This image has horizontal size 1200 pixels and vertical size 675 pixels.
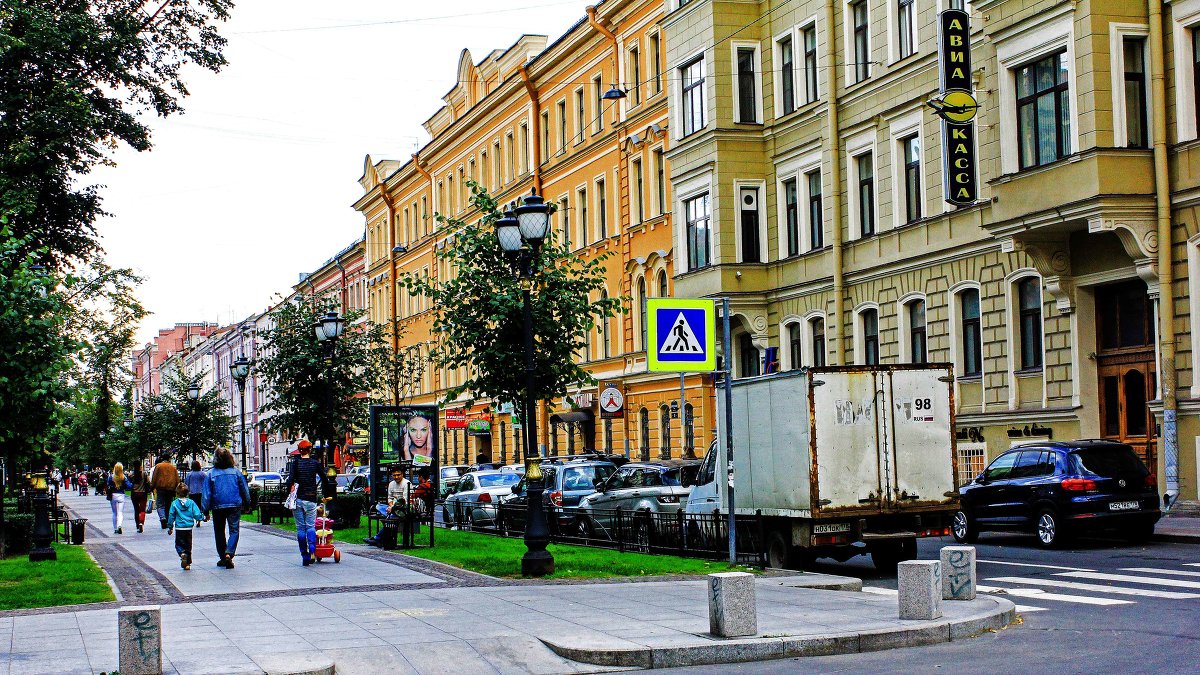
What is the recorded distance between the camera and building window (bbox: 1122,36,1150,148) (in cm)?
2539

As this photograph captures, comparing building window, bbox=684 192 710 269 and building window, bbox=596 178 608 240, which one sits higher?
building window, bbox=596 178 608 240

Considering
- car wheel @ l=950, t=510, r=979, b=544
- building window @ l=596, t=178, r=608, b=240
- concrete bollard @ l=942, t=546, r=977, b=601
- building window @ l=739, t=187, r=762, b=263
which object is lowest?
car wheel @ l=950, t=510, r=979, b=544

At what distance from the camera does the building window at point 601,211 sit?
5088 cm

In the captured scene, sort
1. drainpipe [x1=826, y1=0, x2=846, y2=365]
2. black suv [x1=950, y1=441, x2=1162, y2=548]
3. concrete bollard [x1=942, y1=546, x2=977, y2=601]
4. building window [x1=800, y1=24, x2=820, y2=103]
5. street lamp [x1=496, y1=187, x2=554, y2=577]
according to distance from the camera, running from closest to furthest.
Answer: concrete bollard [x1=942, y1=546, x2=977, y2=601]
street lamp [x1=496, y1=187, x2=554, y2=577]
black suv [x1=950, y1=441, x2=1162, y2=548]
drainpipe [x1=826, y1=0, x2=846, y2=365]
building window [x1=800, y1=24, x2=820, y2=103]

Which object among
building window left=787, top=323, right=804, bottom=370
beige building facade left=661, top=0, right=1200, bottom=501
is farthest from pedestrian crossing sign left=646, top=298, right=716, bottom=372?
building window left=787, top=323, right=804, bottom=370

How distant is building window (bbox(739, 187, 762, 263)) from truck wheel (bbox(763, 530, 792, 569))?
791 inches

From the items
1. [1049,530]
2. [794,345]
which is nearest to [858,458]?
[1049,530]

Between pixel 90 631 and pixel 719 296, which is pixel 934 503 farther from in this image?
pixel 719 296

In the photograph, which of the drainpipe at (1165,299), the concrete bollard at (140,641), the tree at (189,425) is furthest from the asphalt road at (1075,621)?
the tree at (189,425)

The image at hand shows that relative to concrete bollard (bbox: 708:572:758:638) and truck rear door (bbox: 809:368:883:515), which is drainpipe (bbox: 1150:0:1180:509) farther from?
concrete bollard (bbox: 708:572:758:638)

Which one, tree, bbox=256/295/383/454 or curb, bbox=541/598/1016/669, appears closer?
curb, bbox=541/598/1016/669

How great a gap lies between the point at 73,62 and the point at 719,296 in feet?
59.8

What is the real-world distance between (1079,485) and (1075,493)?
0.46 ft

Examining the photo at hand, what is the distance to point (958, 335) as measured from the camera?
31.2 meters
